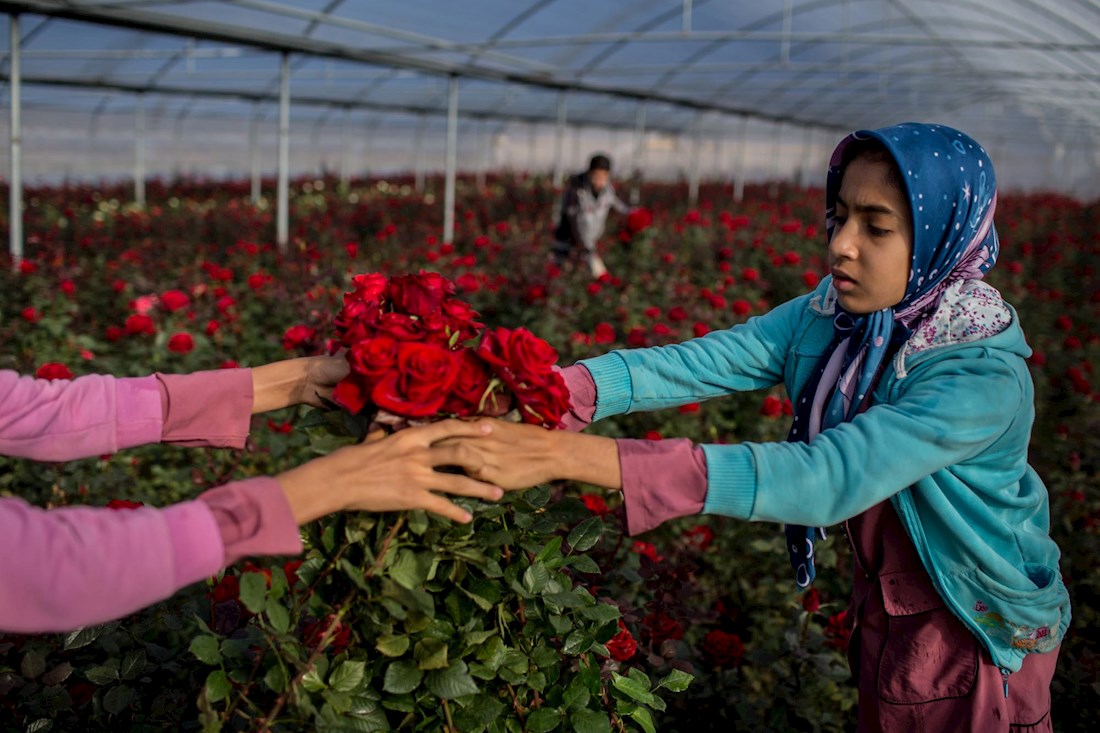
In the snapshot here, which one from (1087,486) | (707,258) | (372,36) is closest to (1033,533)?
(1087,486)

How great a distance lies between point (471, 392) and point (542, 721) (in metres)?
0.43

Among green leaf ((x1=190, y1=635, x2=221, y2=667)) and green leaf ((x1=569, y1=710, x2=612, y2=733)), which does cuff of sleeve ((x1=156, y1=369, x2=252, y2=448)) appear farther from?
green leaf ((x1=569, y1=710, x2=612, y2=733))

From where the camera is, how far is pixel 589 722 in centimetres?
114

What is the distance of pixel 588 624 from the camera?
49.3 inches

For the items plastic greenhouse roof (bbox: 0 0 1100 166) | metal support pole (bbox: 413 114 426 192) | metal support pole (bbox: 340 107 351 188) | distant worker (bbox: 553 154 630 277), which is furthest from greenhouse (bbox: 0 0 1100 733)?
metal support pole (bbox: 413 114 426 192)

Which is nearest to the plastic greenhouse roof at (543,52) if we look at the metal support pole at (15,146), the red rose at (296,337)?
the metal support pole at (15,146)

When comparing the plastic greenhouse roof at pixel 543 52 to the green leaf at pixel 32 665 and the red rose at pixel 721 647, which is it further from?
the red rose at pixel 721 647

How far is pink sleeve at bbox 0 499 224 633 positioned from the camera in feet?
2.64

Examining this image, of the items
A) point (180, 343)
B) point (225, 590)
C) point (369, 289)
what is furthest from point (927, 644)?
point (180, 343)

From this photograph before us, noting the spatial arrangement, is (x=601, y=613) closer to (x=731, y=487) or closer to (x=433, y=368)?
(x=731, y=487)

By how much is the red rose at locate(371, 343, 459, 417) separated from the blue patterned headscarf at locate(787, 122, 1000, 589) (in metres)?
0.61

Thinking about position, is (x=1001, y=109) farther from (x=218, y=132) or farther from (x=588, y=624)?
(x=588, y=624)

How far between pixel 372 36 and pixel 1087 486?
7.92 metres

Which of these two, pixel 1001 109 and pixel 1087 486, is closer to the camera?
pixel 1087 486
